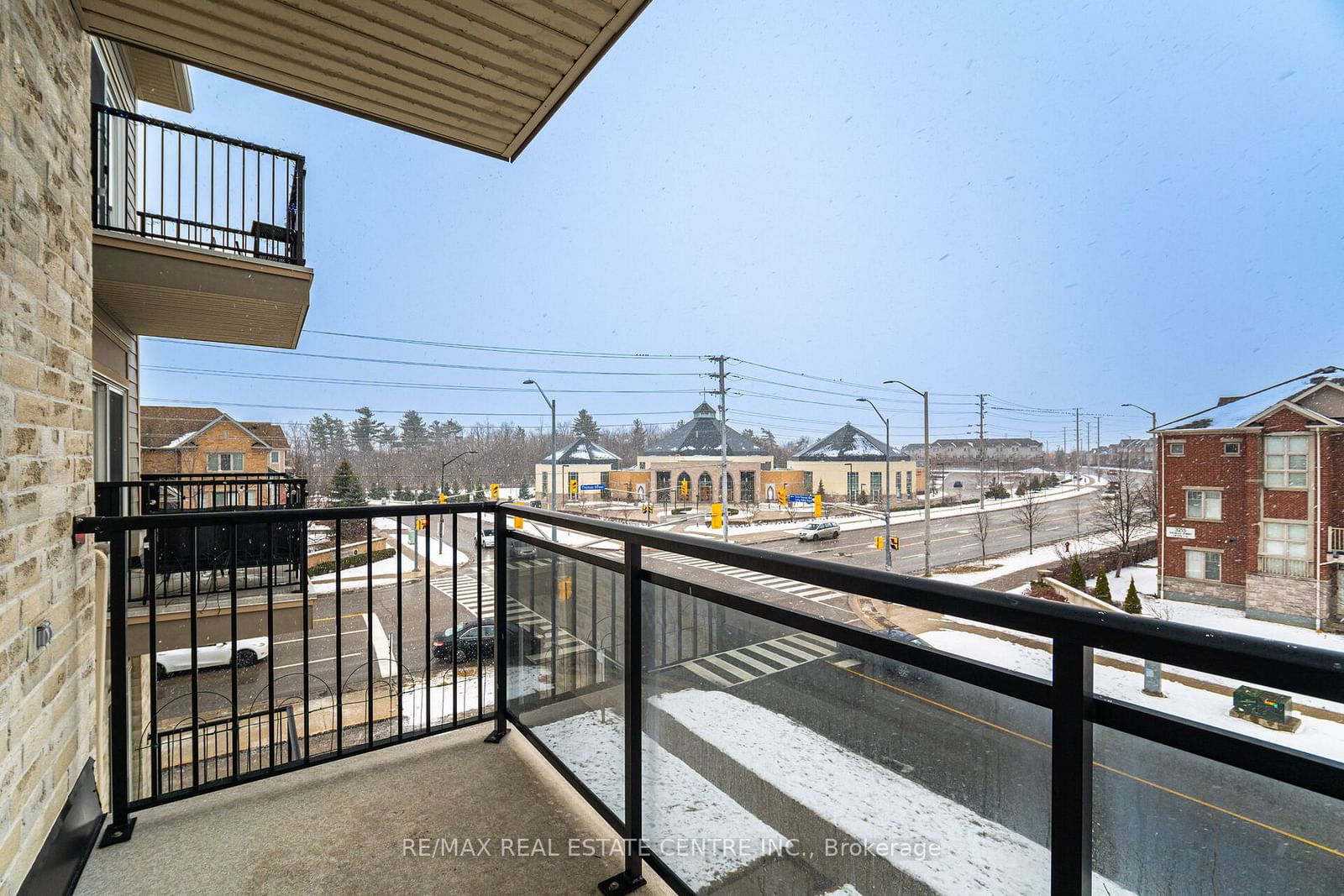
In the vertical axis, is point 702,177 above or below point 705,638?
above

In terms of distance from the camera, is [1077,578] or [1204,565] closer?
[1204,565]

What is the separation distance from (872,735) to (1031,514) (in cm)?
1845

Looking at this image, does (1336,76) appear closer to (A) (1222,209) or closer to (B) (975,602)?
(A) (1222,209)

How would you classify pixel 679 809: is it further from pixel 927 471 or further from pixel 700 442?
pixel 700 442

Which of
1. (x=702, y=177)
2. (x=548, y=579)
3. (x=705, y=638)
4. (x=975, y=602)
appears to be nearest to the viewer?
(x=975, y=602)

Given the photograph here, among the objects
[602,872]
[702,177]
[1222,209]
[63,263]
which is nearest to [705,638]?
[602,872]

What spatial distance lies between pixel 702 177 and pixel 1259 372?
46.5 m

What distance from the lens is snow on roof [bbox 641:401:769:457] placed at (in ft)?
86.2

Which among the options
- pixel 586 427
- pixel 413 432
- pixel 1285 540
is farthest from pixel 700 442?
pixel 1285 540

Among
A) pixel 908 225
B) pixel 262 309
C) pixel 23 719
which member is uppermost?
pixel 908 225

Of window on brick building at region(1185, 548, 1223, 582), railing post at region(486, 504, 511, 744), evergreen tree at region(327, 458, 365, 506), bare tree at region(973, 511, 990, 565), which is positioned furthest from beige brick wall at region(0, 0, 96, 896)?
evergreen tree at region(327, 458, 365, 506)

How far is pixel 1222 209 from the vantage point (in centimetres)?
2445

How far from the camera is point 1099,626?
2.00ft

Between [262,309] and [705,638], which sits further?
[262,309]
